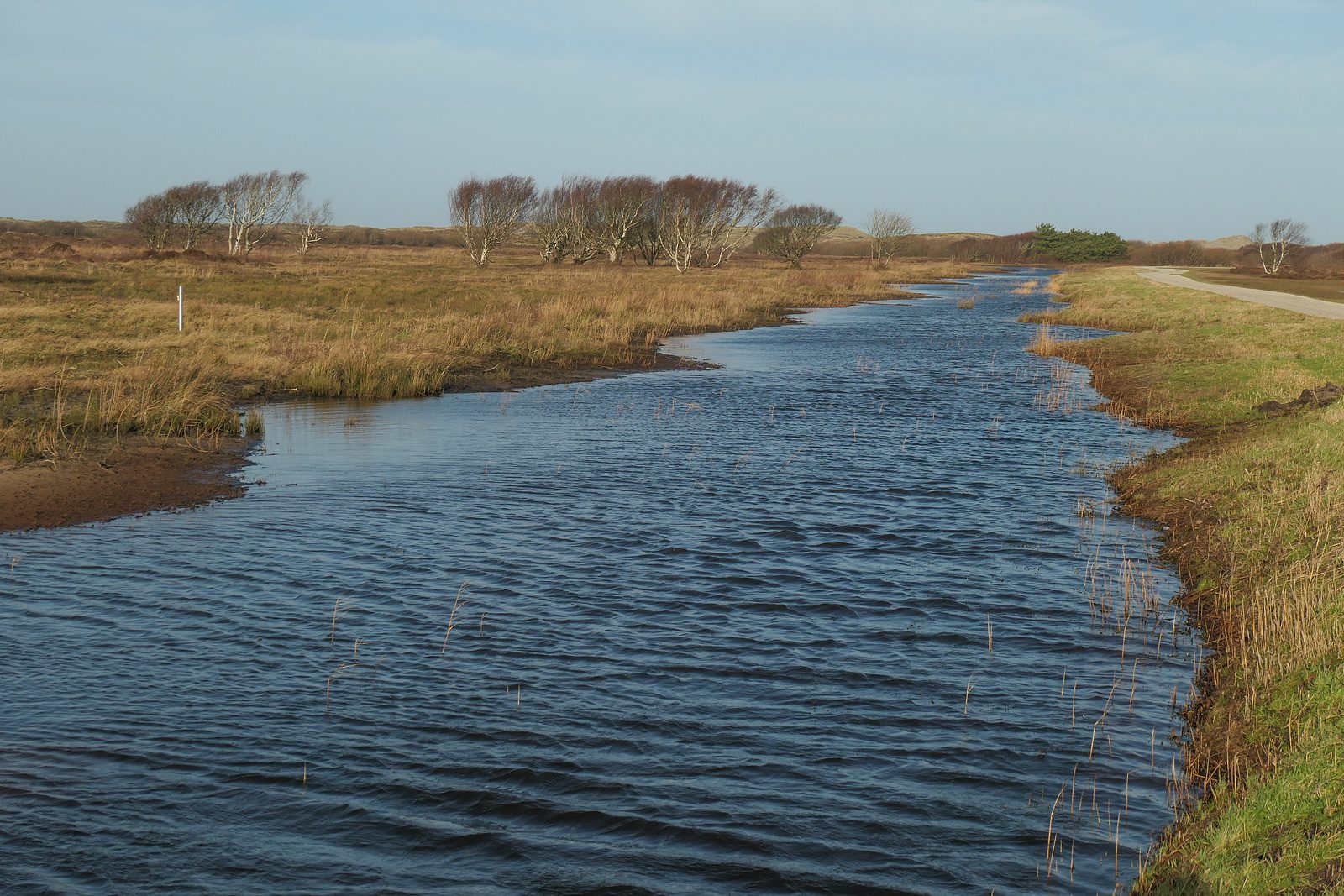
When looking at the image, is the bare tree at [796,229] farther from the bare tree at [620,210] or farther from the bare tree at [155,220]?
the bare tree at [155,220]

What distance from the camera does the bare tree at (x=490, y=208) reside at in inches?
3900

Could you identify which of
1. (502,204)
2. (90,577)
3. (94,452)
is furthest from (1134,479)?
(502,204)

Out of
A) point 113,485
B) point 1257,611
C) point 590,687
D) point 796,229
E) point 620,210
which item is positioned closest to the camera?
point 590,687

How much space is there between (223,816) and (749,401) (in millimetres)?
20939

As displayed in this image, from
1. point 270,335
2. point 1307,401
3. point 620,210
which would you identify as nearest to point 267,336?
point 270,335

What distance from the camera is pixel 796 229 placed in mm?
125500

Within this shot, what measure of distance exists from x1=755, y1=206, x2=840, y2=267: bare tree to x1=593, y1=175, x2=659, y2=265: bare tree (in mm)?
23988

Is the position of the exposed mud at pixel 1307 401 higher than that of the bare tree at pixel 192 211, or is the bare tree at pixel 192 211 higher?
the bare tree at pixel 192 211

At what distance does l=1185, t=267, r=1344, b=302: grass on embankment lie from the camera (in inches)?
2292

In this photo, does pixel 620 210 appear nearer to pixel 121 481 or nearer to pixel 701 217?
pixel 701 217

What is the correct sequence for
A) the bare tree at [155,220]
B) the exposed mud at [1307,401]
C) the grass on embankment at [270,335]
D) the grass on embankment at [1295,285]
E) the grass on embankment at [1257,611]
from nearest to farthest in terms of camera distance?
the grass on embankment at [1257,611] → the exposed mud at [1307,401] → the grass on embankment at [270,335] → the grass on embankment at [1295,285] → the bare tree at [155,220]

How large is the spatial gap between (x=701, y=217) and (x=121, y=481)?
290ft

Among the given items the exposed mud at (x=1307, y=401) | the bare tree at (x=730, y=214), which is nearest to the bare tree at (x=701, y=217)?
the bare tree at (x=730, y=214)

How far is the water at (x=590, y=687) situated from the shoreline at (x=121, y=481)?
54 centimetres
